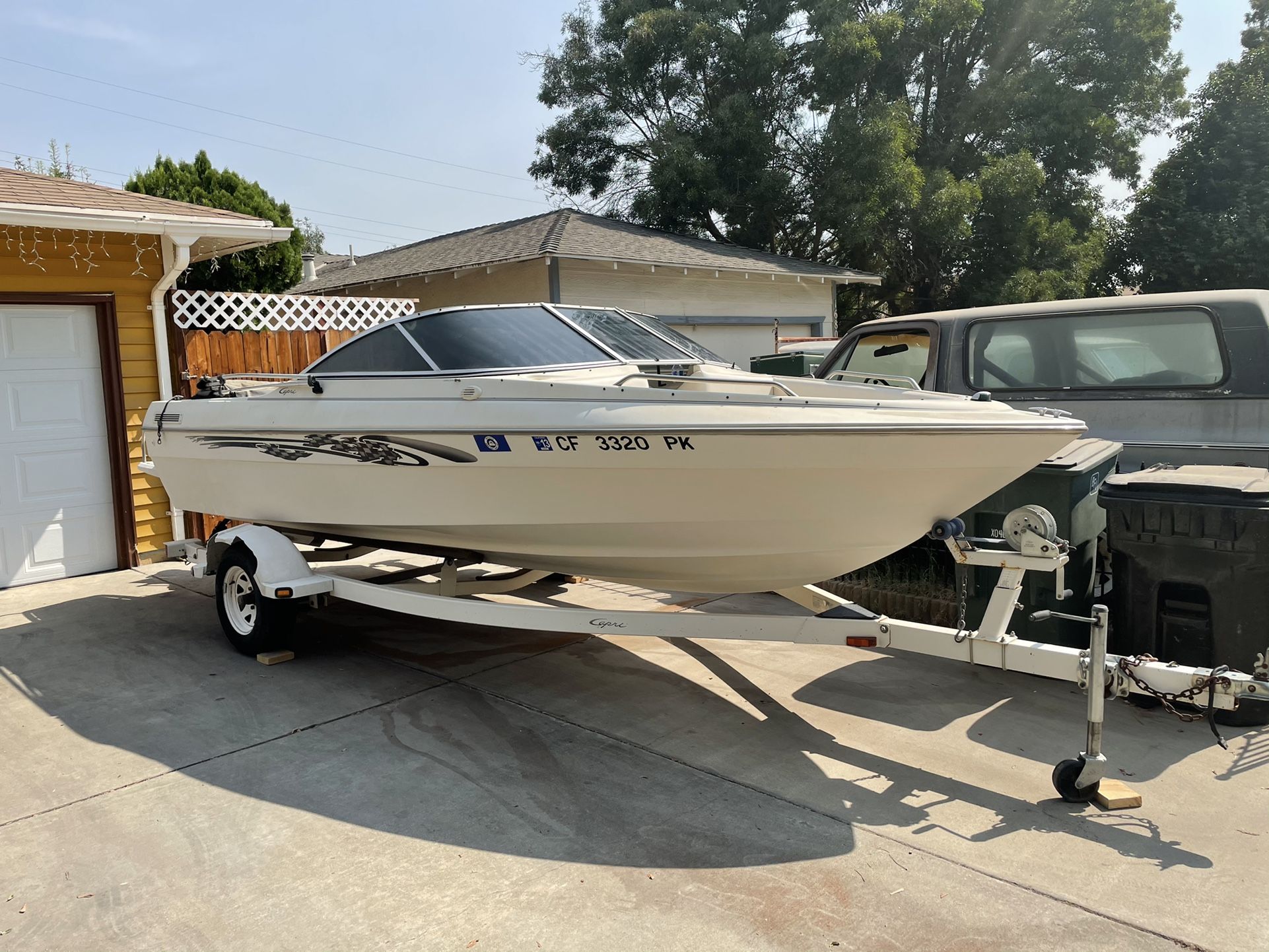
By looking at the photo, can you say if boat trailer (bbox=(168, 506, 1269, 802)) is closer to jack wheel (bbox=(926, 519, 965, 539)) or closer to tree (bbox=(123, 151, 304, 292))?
jack wheel (bbox=(926, 519, 965, 539))

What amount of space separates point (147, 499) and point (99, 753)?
Result: 4476mm

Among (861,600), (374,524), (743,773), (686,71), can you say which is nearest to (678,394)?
(743,773)

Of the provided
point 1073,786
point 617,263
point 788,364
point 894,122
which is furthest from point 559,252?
point 894,122

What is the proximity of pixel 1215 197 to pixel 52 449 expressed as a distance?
24929 mm

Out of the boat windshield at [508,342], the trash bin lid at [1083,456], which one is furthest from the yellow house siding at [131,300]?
the trash bin lid at [1083,456]

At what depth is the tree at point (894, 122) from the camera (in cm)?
2070

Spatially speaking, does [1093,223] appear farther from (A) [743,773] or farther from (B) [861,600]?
(A) [743,773]

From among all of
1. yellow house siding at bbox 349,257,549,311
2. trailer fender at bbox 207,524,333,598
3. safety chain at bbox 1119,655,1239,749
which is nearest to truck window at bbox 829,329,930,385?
safety chain at bbox 1119,655,1239,749

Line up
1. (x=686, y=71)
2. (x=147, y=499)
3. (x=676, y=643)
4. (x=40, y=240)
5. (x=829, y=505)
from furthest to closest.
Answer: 1. (x=686, y=71)
2. (x=147, y=499)
3. (x=40, y=240)
4. (x=676, y=643)
5. (x=829, y=505)

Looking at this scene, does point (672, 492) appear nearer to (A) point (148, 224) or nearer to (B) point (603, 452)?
(B) point (603, 452)

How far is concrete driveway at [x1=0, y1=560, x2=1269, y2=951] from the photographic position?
2859 mm

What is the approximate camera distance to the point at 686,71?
22.6 meters

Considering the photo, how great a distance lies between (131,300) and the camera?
313 inches

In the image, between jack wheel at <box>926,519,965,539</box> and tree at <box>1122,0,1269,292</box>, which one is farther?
tree at <box>1122,0,1269,292</box>
